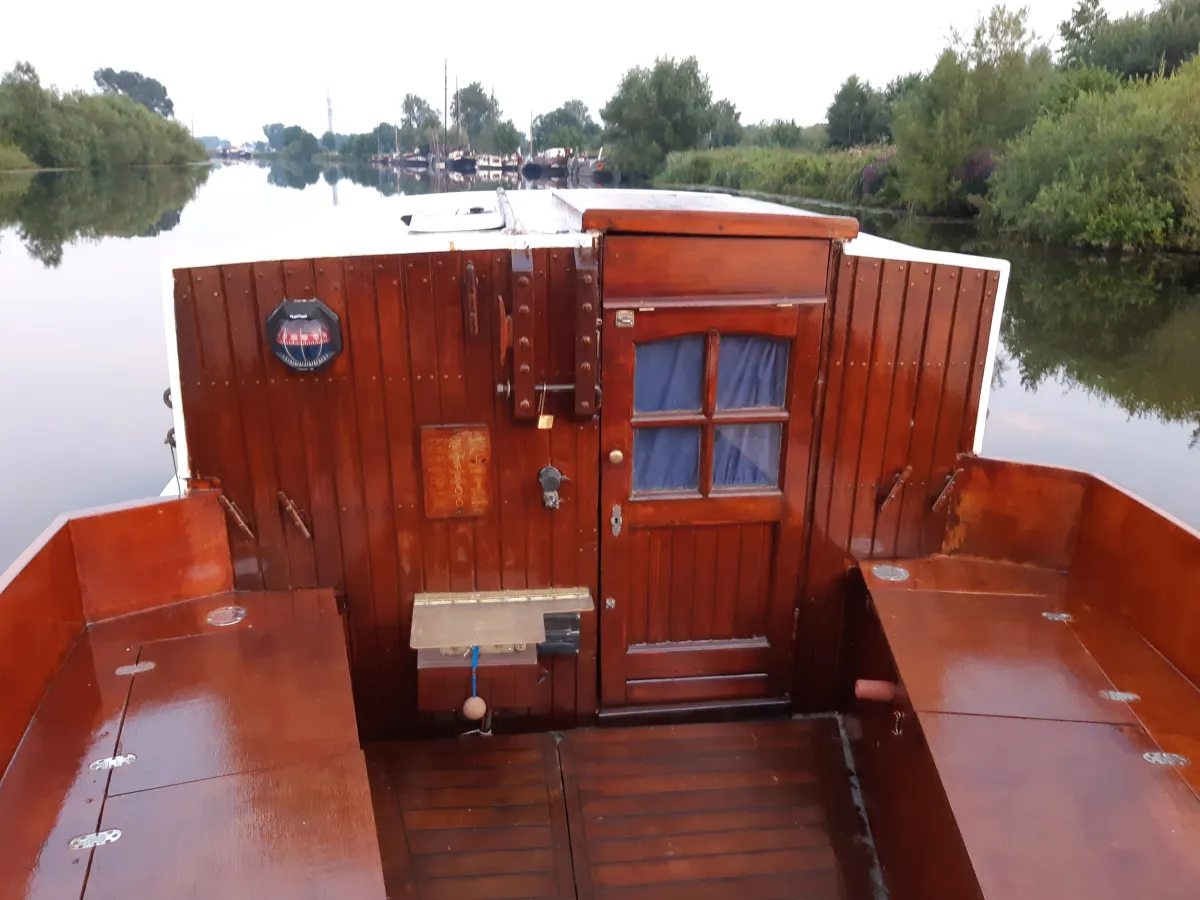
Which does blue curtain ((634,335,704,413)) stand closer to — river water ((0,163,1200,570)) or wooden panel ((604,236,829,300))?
wooden panel ((604,236,829,300))

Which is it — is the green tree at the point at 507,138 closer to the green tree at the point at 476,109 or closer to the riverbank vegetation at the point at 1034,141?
the green tree at the point at 476,109

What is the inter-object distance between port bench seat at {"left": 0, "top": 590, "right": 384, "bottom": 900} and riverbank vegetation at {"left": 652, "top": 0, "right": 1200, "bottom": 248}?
22.2 m

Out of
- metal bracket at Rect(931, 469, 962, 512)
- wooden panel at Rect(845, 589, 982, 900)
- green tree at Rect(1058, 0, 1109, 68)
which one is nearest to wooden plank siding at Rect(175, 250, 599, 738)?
wooden panel at Rect(845, 589, 982, 900)

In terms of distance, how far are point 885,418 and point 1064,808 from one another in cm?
153

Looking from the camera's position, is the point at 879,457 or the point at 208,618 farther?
the point at 879,457

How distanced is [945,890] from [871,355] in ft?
6.09

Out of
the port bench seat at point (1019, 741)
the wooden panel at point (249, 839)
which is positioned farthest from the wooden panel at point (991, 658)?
the wooden panel at point (249, 839)

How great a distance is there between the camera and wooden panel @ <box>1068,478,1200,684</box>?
283cm

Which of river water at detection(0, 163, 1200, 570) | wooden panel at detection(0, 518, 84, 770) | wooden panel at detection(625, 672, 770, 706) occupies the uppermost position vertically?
wooden panel at detection(0, 518, 84, 770)

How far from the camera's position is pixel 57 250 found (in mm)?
25359

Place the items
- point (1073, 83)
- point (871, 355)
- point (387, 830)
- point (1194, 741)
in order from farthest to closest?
point (1073, 83) → point (871, 355) → point (387, 830) → point (1194, 741)

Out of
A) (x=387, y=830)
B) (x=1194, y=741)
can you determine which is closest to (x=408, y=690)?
(x=387, y=830)

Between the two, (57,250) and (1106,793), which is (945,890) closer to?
(1106,793)

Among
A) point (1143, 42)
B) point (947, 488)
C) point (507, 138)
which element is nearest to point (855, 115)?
point (1143, 42)
